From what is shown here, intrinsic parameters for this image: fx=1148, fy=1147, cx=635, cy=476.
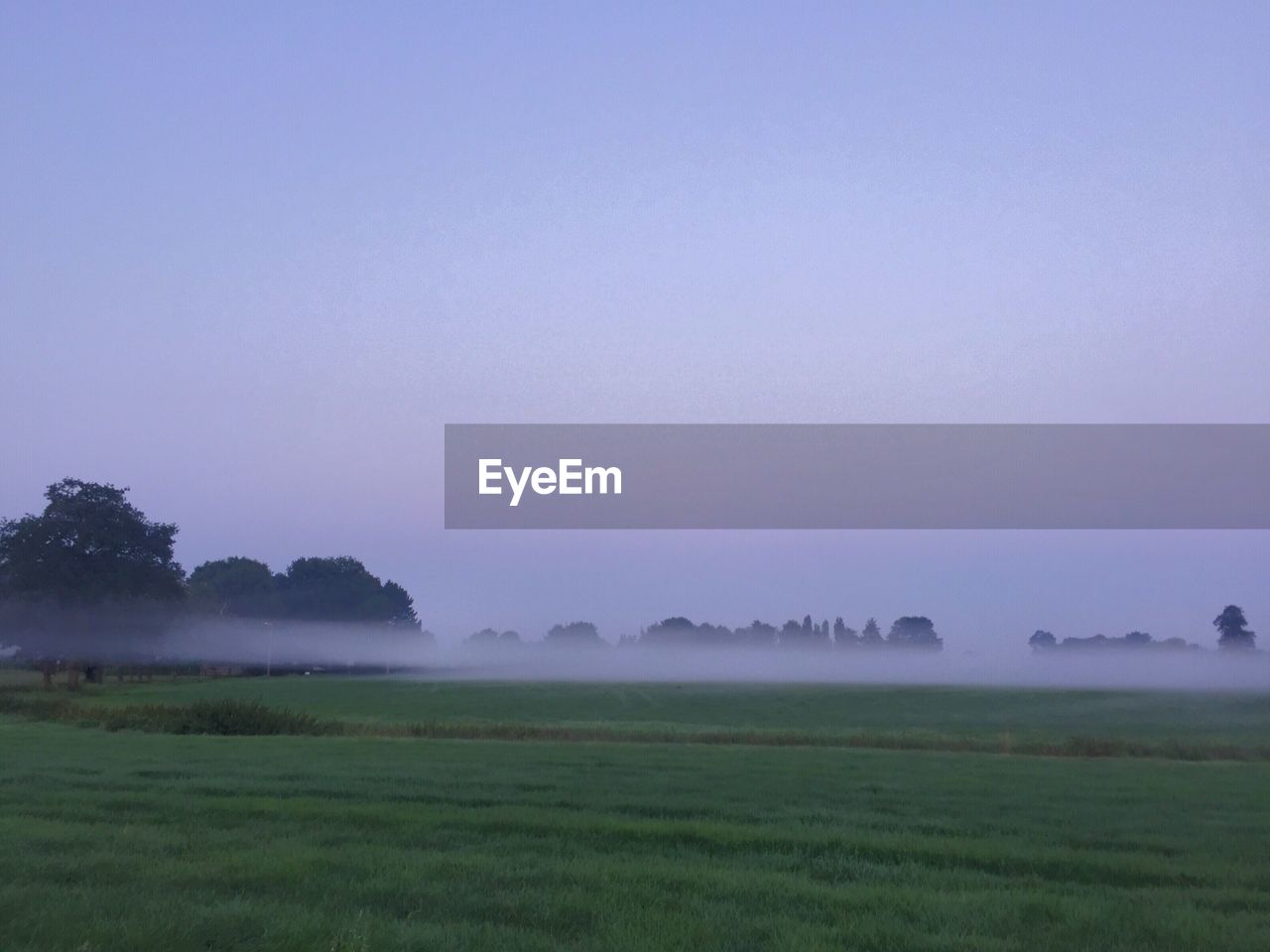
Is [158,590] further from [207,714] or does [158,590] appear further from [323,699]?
[207,714]

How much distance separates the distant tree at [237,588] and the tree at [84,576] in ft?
98.8

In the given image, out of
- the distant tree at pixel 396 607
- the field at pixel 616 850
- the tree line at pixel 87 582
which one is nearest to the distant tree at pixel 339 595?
the distant tree at pixel 396 607

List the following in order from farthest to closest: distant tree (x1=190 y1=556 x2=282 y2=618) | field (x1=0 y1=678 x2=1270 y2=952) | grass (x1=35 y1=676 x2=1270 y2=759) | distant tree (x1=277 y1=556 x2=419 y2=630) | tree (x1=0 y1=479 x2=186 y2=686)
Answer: distant tree (x1=277 y1=556 x2=419 y2=630) → distant tree (x1=190 y1=556 x2=282 y2=618) → tree (x1=0 y1=479 x2=186 y2=686) → grass (x1=35 y1=676 x2=1270 y2=759) → field (x1=0 y1=678 x2=1270 y2=952)

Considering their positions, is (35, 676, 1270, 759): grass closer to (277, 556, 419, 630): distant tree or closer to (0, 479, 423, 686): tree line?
(0, 479, 423, 686): tree line

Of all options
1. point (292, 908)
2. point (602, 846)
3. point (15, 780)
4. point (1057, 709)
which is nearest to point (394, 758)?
point (15, 780)

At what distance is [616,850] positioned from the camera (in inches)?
505

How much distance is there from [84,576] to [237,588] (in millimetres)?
85366

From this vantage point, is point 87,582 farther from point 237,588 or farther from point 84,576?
point 237,588

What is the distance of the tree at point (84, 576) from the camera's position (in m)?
80.2

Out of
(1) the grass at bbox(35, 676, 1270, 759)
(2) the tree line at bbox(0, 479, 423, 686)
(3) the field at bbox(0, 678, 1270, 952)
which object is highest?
(2) the tree line at bbox(0, 479, 423, 686)

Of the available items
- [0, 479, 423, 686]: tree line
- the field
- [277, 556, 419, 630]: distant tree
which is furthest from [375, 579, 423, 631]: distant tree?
the field

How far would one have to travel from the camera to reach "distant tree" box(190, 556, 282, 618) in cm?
12666

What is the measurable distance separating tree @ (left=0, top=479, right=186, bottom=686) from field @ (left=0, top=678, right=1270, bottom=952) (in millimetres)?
60335

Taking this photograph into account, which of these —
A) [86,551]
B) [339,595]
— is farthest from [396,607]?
[86,551]
